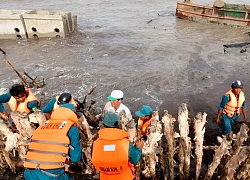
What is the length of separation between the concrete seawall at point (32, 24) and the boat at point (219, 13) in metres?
9.84

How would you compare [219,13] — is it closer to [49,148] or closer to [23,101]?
[23,101]

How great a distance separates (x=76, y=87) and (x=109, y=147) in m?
7.07

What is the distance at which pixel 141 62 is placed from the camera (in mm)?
12367

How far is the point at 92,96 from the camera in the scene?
9266 millimetres

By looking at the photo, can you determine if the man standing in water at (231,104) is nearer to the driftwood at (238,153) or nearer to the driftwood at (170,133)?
the driftwood at (238,153)

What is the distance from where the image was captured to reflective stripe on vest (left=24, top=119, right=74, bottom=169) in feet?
11.3

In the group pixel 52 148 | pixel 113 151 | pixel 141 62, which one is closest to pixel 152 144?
pixel 113 151

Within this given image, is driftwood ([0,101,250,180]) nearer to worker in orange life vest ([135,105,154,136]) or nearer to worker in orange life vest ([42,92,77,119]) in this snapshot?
worker in orange life vest ([42,92,77,119])

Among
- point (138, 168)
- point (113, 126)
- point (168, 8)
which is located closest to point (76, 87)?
point (138, 168)

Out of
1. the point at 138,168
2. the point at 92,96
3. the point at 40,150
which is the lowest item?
the point at 92,96

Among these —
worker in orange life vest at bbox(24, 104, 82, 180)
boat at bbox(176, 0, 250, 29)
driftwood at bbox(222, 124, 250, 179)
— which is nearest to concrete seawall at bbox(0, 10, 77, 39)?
boat at bbox(176, 0, 250, 29)

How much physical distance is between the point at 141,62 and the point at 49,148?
9401 millimetres

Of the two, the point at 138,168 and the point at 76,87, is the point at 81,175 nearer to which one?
the point at 138,168

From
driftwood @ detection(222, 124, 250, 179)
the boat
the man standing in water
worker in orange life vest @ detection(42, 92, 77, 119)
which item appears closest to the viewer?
Result: driftwood @ detection(222, 124, 250, 179)
